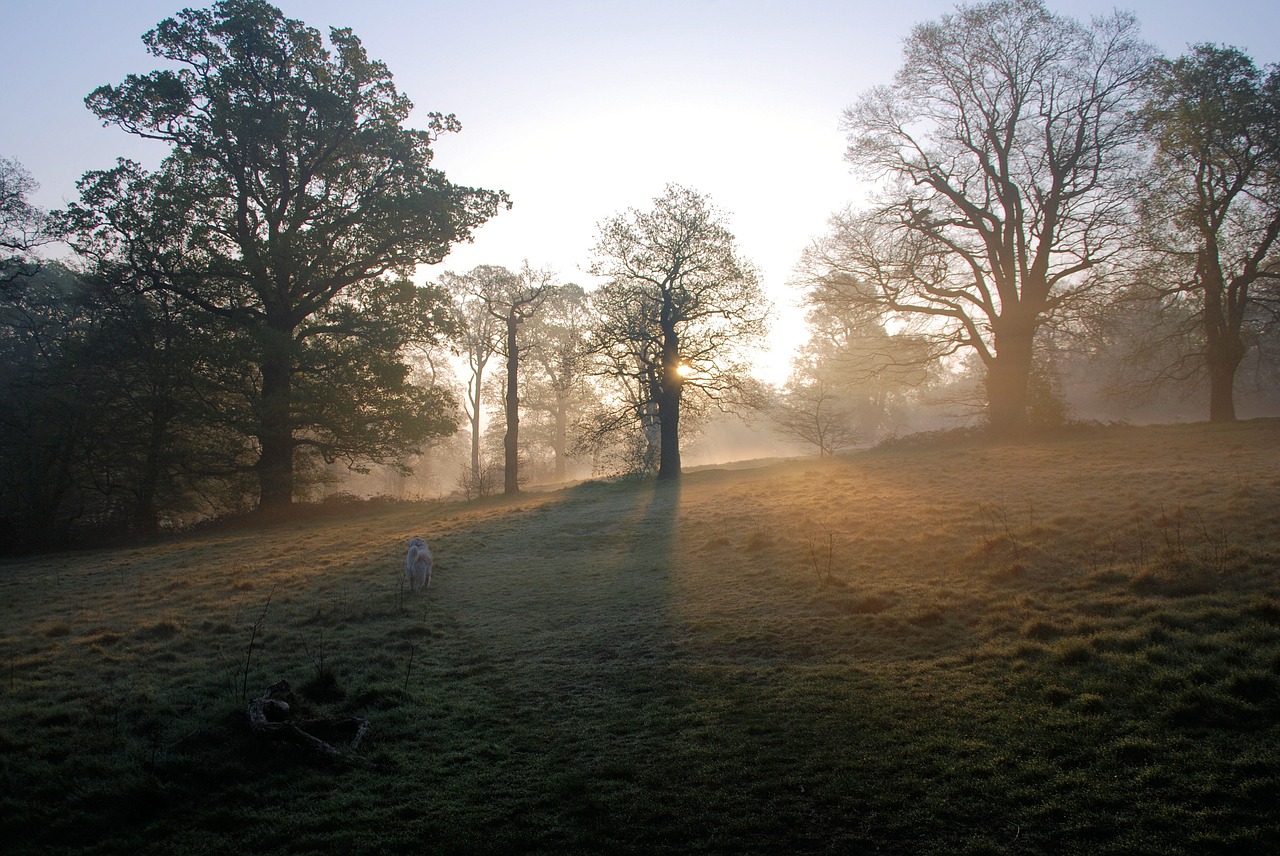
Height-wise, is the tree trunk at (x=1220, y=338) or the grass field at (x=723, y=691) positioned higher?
the tree trunk at (x=1220, y=338)

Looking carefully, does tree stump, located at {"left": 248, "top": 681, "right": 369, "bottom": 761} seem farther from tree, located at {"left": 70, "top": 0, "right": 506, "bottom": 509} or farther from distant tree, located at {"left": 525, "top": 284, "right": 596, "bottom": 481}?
distant tree, located at {"left": 525, "top": 284, "right": 596, "bottom": 481}

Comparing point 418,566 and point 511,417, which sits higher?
point 511,417

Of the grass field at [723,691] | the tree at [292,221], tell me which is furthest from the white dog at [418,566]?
the tree at [292,221]

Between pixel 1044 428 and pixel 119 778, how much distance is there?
93.5ft

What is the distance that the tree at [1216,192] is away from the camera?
2152 cm

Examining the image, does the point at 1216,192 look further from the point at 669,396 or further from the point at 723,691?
the point at 723,691

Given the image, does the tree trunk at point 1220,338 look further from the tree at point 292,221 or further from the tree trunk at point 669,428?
the tree at point 292,221

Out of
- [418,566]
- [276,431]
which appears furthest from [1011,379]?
[276,431]

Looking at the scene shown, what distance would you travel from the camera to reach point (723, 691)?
6.79 metres

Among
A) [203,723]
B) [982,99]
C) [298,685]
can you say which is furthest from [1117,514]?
[982,99]

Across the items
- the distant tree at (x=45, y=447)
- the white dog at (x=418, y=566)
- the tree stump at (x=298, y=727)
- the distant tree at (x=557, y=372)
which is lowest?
the tree stump at (x=298, y=727)

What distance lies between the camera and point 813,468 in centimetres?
2427

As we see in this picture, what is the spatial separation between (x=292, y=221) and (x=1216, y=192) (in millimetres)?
32385

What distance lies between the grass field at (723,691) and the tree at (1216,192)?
473 inches
